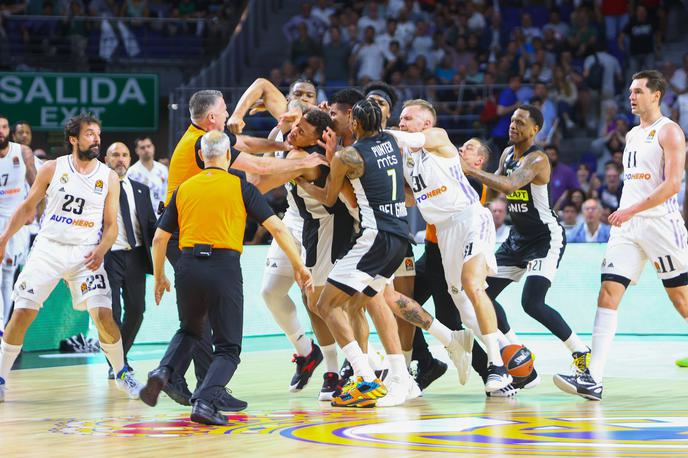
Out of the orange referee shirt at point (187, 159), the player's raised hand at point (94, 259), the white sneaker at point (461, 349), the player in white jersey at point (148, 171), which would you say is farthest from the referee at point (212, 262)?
the player in white jersey at point (148, 171)

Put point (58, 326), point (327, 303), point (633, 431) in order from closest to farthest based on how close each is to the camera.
Result: point (633, 431)
point (327, 303)
point (58, 326)

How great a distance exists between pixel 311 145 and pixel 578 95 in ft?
38.2

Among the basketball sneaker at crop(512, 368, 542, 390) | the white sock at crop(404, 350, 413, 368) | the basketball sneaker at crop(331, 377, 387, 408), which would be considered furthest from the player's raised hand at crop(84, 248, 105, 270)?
the basketball sneaker at crop(512, 368, 542, 390)

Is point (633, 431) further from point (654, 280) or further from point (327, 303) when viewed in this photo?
point (654, 280)

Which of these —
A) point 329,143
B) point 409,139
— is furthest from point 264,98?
point 409,139

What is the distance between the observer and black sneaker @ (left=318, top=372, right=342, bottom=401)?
A: 28.7ft

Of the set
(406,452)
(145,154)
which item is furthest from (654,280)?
(406,452)

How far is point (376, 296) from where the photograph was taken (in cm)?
844

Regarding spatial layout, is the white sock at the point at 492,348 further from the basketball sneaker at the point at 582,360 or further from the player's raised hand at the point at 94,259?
the player's raised hand at the point at 94,259

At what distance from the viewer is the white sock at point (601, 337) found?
8.62m

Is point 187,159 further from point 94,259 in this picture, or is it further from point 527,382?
point 527,382

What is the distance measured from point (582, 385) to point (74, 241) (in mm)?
4031

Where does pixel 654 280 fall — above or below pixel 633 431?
above

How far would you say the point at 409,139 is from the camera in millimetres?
8594
